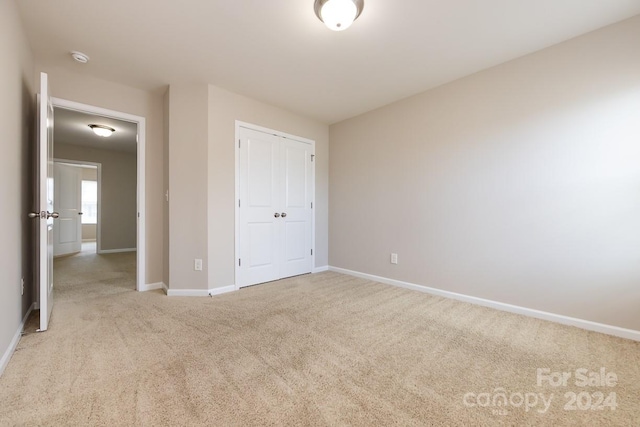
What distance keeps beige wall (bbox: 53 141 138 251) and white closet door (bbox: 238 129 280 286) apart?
4.93 m

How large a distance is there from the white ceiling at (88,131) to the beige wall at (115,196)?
0.25m

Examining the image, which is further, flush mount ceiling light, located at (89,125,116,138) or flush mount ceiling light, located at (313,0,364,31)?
flush mount ceiling light, located at (89,125,116,138)

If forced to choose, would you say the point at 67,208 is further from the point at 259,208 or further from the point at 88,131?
the point at 259,208

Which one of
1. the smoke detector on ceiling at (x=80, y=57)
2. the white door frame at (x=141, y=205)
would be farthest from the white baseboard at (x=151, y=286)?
the smoke detector on ceiling at (x=80, y=57)

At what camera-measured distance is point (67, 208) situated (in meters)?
6.12

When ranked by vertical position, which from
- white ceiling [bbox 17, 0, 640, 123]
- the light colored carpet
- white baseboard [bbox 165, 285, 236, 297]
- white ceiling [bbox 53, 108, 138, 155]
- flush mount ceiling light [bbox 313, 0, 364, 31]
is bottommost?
the light colored carpet

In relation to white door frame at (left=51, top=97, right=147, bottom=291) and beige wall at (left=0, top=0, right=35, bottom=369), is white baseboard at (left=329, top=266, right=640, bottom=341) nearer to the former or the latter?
white door frame at (left=51, top=97, right=147, bottom=291)

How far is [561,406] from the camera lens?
134 centimetres

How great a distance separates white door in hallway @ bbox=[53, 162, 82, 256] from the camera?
5.84m

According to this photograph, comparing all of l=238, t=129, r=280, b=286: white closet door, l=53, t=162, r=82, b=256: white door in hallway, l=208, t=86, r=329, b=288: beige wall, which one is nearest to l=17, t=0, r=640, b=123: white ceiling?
l=208, t=86, r=329, b=288: beige wall

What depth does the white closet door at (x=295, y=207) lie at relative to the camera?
3.86 meters

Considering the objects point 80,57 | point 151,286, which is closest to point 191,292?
point 151,286

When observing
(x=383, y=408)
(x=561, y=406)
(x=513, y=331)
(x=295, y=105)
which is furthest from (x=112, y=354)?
(x=295, y=105)

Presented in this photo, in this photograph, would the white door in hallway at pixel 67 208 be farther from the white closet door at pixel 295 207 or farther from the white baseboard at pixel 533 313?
the white baseboard at pixel 533 313
